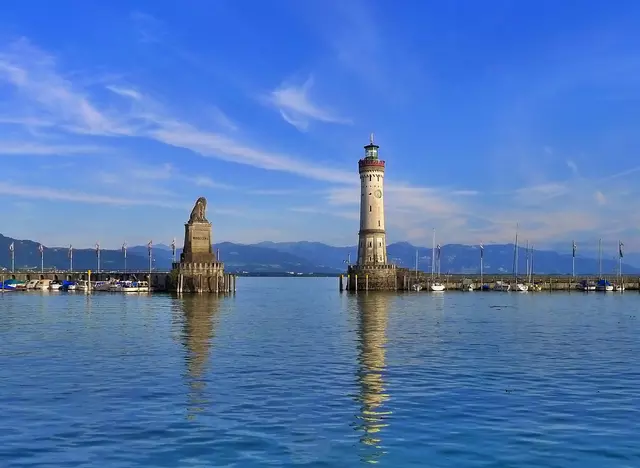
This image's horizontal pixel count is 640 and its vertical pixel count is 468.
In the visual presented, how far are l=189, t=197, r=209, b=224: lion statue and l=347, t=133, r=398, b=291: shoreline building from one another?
93.0 ft

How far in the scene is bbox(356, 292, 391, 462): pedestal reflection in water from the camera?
69.4ft

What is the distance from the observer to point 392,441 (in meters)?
21.2

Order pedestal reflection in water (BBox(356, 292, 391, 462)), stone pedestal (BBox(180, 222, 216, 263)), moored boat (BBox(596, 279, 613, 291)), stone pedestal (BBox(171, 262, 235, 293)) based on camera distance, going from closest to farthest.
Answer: pedestal reflection in water (BBox(356, 292, 391, 462)) → stone pedestal (BBox(171, 262, 235, 293)) → stone pedestal (BBox(180, 222, 216, 263)) → moored boat (BBox(596, 279, 613, 291))

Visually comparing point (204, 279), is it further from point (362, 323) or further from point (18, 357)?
point (18, 357)

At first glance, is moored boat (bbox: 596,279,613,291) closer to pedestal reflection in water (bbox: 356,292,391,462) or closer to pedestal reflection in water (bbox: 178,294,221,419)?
pedestal reflection in water (bbox: 178,294,221,419)

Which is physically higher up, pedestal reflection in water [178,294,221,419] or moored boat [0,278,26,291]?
moored boat [0,278,26,291]

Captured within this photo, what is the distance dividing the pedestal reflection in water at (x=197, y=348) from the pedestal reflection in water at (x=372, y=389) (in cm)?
598

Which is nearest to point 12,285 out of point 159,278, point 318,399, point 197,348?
point 159,278

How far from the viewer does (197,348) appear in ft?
145

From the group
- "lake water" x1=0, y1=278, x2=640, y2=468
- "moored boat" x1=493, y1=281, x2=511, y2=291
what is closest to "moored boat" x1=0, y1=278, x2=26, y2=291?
"moored boat" x1=493, y1=281, x2=511, y2=291

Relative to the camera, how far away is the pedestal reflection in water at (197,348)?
1071 inches

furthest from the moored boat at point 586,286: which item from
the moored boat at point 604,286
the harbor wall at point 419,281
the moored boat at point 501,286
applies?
the moored boat at point 501,286

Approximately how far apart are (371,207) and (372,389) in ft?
328

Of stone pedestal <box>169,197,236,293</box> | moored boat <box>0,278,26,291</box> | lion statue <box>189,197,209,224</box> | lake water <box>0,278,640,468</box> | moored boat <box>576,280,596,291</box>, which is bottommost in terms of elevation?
lake water <box>0,278,640,468</box>
